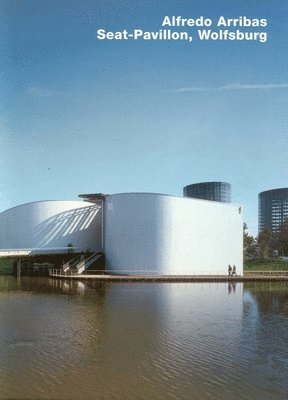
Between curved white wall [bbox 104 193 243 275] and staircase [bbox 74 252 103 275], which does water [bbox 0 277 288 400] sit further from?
staircase [bbox 74 252 103 275]

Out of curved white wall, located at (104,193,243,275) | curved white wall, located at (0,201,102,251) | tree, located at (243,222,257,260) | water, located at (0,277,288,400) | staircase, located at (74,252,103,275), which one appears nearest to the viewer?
water, located at (0,277,288,400)

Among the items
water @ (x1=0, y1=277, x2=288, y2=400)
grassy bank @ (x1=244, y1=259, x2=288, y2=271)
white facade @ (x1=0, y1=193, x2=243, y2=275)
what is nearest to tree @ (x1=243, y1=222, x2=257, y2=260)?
grassy bank @ (x1=244, y1=259, x2=288, y2=271)

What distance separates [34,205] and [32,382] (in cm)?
4270

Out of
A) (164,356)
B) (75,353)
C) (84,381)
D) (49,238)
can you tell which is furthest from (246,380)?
(49,238)

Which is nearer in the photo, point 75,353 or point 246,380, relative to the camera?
point 246,380

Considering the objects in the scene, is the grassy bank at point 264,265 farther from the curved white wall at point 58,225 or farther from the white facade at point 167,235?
the curved white wall at point 58,225

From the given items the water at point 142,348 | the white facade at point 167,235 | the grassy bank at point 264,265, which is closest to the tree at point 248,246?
the grassy bank at point 264,265

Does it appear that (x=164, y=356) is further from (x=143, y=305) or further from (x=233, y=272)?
(x=233, y=272)

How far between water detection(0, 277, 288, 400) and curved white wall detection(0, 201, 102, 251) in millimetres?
24877

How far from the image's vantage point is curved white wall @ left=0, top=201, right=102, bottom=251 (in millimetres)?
50969

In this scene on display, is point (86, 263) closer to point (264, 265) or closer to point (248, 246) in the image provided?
point (264, 265)

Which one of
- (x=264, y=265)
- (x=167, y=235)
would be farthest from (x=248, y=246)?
(x=167, y=235)

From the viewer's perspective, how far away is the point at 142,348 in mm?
14203

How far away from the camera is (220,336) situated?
1616cm
